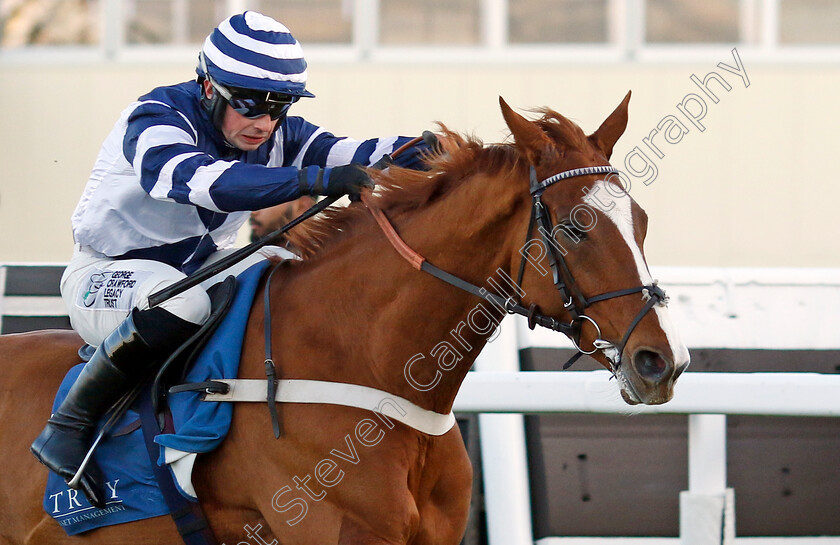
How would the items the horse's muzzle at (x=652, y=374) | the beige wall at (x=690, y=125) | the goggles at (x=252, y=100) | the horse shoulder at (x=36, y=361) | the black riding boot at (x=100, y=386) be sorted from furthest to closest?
the beige wall at (x=690, y=125)
the horse shoulder at (x=36, y=361)
the goggles at (x=252, y=100)
the black riding boot at (x=100, y=386)
the horse's muzzle at (x=652, y=374)

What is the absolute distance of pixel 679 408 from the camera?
310cm

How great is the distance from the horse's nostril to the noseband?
0.17ft

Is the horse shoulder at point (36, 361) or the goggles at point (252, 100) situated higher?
the goggles at point (252, 100)

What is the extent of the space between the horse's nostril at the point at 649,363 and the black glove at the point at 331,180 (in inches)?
34.1

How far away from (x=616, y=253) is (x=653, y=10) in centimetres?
441

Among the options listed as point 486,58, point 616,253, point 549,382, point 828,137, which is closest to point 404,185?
point 616,253

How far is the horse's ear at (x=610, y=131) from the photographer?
8.30 feet

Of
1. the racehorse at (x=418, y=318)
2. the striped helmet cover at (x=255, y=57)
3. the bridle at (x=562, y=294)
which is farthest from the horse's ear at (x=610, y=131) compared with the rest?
the striped helmet cover at (x=255, y=57)

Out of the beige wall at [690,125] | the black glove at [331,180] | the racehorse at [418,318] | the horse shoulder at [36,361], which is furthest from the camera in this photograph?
the beige wall at [690,125]

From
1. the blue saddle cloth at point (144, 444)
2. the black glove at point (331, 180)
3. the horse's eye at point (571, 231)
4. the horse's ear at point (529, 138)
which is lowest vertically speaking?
the blue saddle cloth at point (144, 444)

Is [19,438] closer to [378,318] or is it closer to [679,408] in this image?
[378,318]

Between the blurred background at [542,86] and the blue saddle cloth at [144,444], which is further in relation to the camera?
the blurred background at [542,86]

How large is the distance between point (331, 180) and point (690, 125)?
4.26m

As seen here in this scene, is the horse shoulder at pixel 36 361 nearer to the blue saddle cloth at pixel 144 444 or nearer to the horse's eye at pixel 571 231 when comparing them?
the blue saddle cloth at pixel 144 444
